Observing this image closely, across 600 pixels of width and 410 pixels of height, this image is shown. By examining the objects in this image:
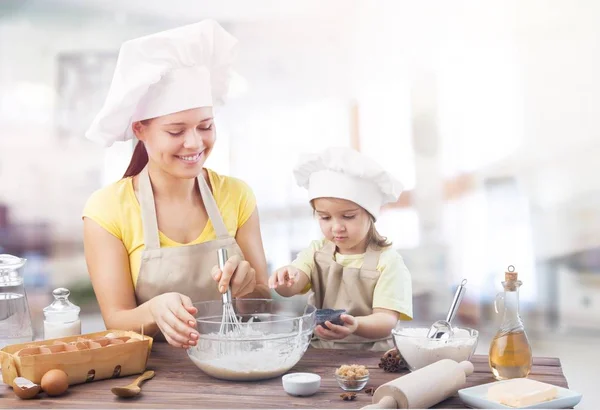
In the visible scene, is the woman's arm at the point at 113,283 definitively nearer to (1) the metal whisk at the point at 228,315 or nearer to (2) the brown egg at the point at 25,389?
(1) the metal whisk at the point at 228,315

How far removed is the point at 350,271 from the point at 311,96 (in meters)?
0.80

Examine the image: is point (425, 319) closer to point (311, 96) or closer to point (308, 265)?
point (308, 265)

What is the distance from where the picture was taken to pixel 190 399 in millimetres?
1447

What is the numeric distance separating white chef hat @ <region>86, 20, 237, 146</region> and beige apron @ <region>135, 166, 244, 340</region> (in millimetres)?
257

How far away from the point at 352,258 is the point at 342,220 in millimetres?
160

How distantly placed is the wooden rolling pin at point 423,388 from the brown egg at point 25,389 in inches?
28.8

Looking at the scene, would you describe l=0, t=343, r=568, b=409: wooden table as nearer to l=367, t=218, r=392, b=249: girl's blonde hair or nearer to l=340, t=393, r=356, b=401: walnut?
l=340, t=393, r=356, b=401: walnut

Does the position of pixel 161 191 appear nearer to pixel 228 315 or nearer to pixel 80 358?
pixel 228 315

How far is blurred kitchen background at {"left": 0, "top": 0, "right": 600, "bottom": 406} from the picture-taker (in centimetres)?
252

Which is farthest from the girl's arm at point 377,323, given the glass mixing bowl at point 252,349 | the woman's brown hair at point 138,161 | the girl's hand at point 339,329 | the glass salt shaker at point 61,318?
the woman's brown hair at point 138,161

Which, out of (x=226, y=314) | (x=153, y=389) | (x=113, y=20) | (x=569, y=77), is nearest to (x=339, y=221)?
(x=226, y=314)

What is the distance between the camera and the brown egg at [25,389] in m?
1.45

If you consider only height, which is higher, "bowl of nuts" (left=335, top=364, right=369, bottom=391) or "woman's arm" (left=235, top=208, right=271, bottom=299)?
"woman's arm" (left=235, top=208, right=271, bottom=299)

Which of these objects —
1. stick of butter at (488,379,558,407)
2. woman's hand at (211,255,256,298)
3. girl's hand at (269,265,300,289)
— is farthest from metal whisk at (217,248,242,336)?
stick of butter at (488,379,558,407)
